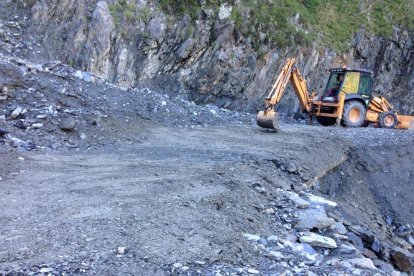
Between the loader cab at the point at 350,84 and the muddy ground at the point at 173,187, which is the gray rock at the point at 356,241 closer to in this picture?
the muddy ground at the point at 173,187

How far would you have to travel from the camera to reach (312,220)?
502 cm

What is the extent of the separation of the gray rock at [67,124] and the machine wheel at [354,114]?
26.6 ft

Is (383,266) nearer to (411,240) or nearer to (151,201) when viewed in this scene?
(151,201)

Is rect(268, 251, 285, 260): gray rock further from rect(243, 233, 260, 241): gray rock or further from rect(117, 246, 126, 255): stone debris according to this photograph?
rect(117, 246, 126, 255): stone debris

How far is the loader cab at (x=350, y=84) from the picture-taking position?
518 inches

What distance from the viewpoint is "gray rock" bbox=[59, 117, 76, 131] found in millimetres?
8297

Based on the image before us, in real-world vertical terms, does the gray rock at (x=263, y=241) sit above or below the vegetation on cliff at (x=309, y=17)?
below

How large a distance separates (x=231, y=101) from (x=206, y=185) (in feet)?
39.5

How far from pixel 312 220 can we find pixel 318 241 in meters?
A: 0.52

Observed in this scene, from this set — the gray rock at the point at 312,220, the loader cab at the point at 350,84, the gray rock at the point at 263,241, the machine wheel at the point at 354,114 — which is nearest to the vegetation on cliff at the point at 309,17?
the loader cab at the point at 350,84

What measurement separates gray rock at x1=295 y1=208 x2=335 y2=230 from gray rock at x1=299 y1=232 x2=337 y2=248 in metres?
0.28

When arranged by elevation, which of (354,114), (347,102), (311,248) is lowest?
(311,248)

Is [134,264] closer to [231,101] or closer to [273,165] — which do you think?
[273,165]


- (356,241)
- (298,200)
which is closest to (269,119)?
(298,200)
